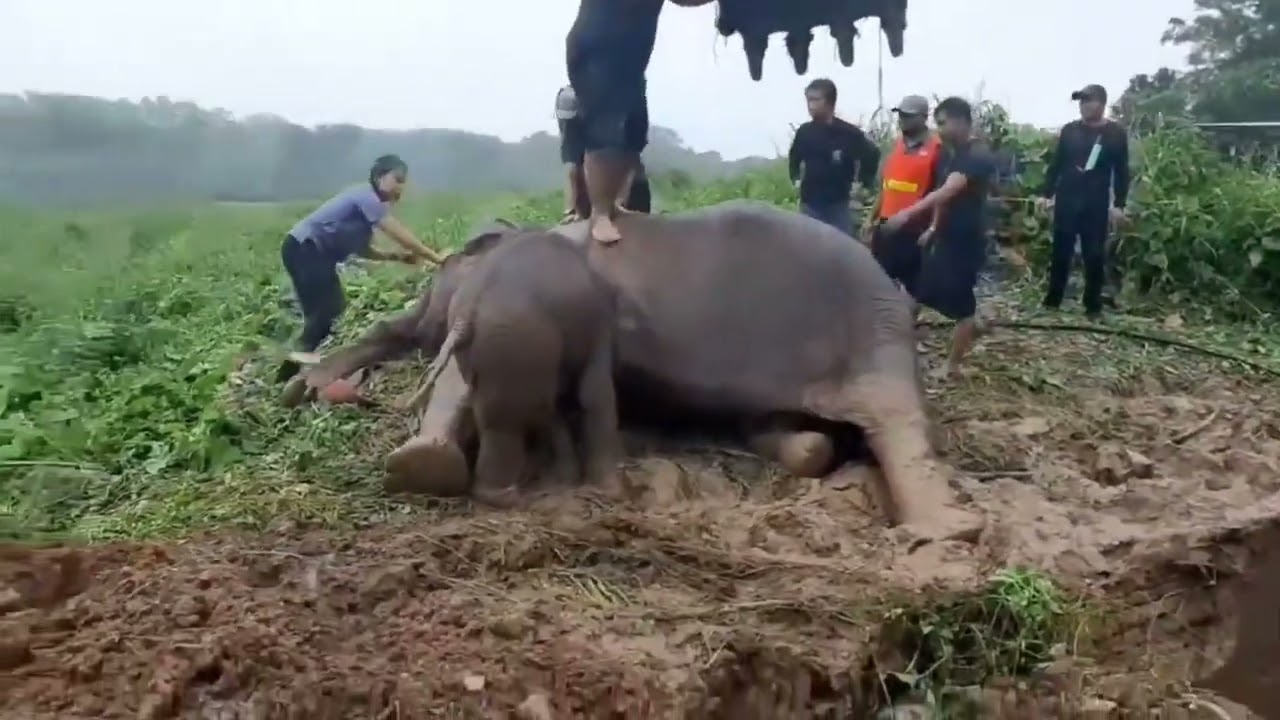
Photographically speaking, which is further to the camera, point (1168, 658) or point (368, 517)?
point (368, 517)

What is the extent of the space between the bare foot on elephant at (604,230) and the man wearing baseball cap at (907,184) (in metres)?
1.10

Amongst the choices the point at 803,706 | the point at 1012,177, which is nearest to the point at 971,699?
the point at 803,706

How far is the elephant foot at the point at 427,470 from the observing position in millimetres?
2828

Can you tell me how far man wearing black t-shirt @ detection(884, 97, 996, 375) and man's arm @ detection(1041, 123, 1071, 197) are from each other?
Result: 0.61 metres

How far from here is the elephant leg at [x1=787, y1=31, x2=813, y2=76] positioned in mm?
4047

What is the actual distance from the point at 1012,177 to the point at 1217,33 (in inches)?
50.6

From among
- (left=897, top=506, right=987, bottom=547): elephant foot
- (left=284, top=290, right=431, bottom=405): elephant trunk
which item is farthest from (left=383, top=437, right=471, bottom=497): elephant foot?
(left=897, top=506, right=987, bottom=547): elephant foot

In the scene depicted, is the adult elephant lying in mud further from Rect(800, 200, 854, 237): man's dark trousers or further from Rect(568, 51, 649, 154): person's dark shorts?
Rect(800, 200, 854, 237): man's dark trousers

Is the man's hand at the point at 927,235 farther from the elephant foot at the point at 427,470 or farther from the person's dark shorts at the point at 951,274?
the elephant foot at the point at 427,470

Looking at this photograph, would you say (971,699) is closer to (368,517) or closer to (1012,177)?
(368,517)

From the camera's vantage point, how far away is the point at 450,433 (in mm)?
2982

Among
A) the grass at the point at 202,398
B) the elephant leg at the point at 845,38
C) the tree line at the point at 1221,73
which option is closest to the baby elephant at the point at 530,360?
the grass at the point at 202,398

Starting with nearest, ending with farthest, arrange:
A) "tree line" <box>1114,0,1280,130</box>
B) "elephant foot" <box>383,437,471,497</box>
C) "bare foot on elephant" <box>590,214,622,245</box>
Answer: "elephant foot" <box>383,437,471,497</box>
"bare foot on elephant" <box>590,214,622,245</box>
"tree line" <box>1114,0,1280,130</box>

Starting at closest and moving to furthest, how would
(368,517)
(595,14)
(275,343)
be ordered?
(368,517) < (595,14) < (275,343)
